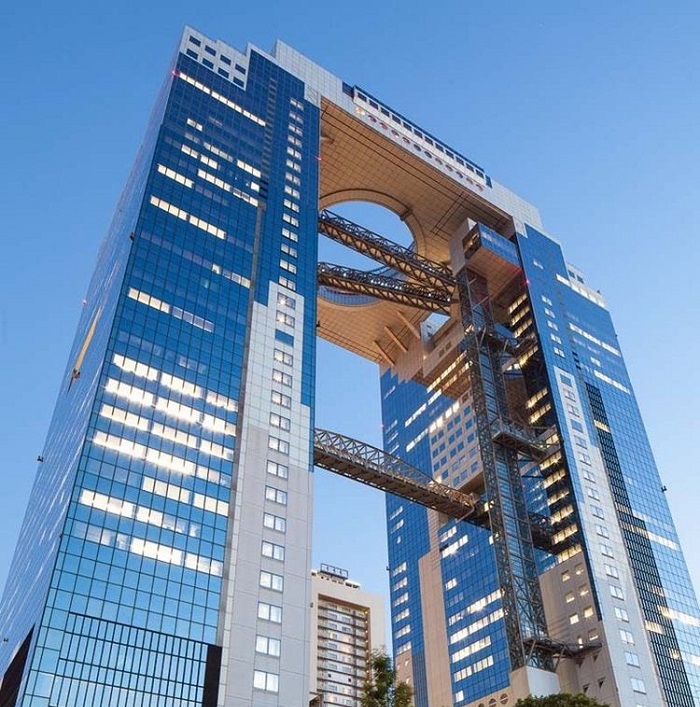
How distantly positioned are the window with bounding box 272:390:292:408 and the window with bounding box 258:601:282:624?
17.6 metres

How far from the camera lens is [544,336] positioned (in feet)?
328

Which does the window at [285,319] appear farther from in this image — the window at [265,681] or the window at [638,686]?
the window at [638,686]

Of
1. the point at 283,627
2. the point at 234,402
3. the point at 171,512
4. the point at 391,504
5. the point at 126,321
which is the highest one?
the point at 391,504

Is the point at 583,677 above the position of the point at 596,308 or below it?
below

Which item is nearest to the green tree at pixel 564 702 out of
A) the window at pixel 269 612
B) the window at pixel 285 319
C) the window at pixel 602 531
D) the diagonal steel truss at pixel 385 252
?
the window at pixel 269 612

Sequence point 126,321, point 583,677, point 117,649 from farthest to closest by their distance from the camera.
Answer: point 583,677
point 126,321
point 117,649

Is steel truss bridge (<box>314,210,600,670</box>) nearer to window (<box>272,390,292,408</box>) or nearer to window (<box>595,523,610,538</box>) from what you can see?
window (<box>595,523,610,538</box>)

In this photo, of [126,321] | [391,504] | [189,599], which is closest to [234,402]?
[126,321]

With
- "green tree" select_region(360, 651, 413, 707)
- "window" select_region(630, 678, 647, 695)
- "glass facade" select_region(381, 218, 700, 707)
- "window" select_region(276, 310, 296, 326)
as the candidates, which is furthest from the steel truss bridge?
"green tree" select_region(360, 651, 413, 707)

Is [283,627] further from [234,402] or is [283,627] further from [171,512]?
[234,402]

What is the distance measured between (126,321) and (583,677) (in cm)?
5340

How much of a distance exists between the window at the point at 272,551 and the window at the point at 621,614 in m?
36.9

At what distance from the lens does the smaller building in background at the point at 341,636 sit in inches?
5605

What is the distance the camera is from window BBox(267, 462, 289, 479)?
64.7m
